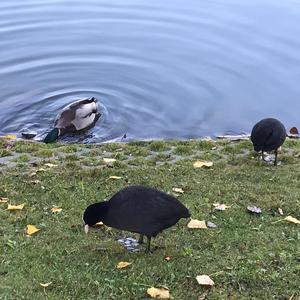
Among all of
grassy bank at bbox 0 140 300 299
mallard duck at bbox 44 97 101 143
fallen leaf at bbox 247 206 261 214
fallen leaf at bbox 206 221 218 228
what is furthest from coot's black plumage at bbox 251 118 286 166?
mallard duck at bbox 44 97 101 143

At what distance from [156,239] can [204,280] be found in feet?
3.37

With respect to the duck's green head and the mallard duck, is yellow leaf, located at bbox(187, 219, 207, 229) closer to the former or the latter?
the duck's green head

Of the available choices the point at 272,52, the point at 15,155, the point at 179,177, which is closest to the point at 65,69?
the point at 272,52

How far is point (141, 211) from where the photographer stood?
5.44 meters

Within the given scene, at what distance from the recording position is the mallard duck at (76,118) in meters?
11.9

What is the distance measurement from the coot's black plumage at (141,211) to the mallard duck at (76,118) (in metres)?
6.20

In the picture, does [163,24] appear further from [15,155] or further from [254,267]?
[254,267]

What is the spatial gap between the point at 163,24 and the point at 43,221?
12.2 metres

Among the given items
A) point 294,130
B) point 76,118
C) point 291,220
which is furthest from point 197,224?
point 294,130

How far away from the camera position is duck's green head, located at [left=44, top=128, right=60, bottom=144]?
11.2 m

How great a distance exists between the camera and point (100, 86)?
1405cm

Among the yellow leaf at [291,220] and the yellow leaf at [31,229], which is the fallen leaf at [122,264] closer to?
the yellow leaf at [31,229]

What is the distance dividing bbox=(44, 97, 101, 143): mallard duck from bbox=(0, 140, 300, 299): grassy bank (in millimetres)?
2739

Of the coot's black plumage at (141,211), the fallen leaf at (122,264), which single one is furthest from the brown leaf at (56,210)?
the fallen leaf at (122,264)
